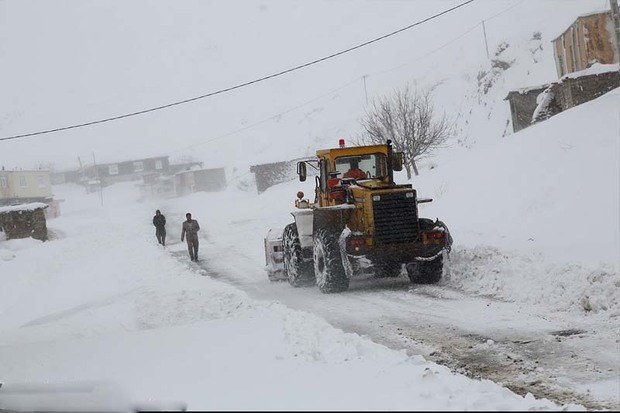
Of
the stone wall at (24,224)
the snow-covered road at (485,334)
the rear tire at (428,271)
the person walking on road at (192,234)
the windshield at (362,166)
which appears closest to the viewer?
the snow-covered road at (485,334)

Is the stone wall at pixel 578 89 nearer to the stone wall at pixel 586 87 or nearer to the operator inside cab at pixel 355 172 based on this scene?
the stone wall at pixel 586 87

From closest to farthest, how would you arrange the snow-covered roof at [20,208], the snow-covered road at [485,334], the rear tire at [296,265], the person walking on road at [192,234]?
the snow-covered road at [485,334] → the rear tire at [296,265] → the person walking on road at [192,234] → the snow-covered roof at [20,208]

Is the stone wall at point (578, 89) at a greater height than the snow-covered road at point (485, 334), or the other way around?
the stone wall at point (578, 89)

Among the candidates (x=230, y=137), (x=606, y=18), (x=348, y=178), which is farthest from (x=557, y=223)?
(x=230, y=137)

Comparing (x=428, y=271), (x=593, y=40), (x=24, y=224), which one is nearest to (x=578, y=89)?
(x=593, y=40)

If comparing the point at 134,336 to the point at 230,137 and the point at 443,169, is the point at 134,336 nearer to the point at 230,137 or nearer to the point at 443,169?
the point at 443,169

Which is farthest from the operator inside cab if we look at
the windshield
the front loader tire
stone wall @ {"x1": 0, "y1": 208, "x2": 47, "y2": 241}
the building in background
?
the building in background

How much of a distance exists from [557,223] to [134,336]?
32.5 feet

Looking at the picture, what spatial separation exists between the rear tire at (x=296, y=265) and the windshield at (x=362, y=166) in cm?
167

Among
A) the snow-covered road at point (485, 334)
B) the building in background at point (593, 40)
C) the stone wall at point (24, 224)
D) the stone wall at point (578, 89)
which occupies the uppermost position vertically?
the building in background at point (593, 40)

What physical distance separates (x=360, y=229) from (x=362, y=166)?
1668 mm

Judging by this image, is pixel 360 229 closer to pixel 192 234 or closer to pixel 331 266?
pixel 331 266

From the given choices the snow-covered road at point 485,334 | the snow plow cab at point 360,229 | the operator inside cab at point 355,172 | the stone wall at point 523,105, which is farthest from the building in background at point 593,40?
the snow-covered road at point 485,334

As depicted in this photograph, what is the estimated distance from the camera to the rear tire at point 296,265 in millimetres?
12734
